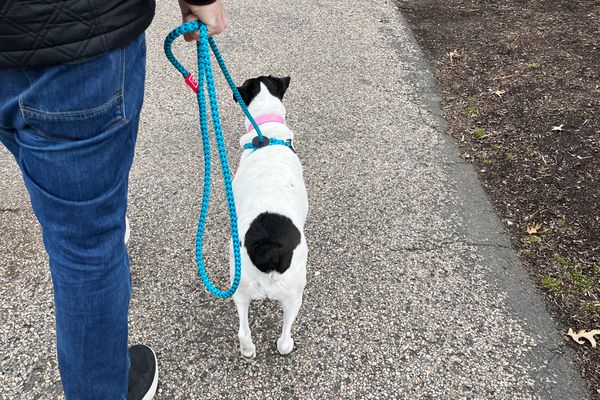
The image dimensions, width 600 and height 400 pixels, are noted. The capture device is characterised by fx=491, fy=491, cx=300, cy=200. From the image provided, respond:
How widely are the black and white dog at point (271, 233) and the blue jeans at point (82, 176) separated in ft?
2.20

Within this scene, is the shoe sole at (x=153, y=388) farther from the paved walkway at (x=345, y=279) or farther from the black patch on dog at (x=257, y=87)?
the black patch on dog at (x=257, y=87)

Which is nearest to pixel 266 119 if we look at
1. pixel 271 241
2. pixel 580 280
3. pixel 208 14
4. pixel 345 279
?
pixel 345 279

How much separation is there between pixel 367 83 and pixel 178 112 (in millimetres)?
1940

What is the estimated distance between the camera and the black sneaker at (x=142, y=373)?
2.35 metres

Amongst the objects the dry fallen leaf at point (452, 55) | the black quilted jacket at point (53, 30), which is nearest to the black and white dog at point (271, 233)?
the black quilted jacket at point (53, 30)

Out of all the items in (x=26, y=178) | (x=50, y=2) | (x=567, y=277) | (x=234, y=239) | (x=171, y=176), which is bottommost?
(x=567, y=277)

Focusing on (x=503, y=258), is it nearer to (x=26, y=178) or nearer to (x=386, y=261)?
(x=386, y=261)

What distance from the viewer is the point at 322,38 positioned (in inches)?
232

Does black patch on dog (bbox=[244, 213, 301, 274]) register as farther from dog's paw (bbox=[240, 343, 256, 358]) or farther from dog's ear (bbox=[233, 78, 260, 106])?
dog's ear (bbox=[233, 78, 260, 106])

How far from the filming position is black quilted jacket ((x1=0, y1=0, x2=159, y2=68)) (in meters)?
1.21

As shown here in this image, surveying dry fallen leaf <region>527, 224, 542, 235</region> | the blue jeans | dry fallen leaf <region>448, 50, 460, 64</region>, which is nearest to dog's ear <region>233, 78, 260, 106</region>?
the blue jeans

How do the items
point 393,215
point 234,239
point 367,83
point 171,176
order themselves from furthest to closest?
point 367,83 → point 171,176 → point 393,215 → point 234,239

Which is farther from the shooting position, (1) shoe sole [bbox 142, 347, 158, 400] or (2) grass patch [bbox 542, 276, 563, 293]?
(2) grass patch [bbox 542, 276, 563, 293]

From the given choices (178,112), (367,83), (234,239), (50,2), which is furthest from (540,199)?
(50,2)
